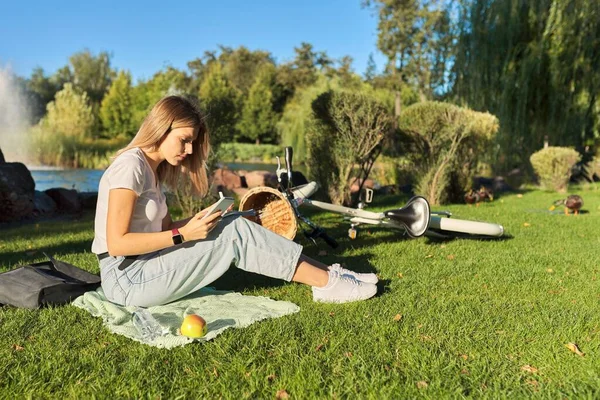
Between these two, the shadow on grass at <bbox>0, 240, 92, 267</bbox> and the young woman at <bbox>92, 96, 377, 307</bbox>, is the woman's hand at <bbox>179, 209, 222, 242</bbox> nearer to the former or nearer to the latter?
the young woman at <bbox>92, 96, 377, 307</bbox>

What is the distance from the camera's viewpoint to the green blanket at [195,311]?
2775 mm

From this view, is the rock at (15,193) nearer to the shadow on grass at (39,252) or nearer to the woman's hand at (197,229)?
the shadow on grass at (39,252)

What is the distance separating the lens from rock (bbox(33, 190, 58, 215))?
28.2 ft

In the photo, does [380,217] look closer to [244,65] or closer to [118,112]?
[118,112]

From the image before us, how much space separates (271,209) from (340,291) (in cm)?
164

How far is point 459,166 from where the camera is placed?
34.5ft

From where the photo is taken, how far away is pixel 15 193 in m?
8.09

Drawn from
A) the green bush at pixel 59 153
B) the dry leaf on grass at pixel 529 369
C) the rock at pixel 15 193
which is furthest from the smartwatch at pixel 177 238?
the green bush at pixel 59 153

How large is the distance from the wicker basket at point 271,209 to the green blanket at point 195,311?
1088 mm

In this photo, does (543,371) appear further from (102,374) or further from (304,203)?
(304,203)

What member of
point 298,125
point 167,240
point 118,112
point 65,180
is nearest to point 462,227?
point 167,240

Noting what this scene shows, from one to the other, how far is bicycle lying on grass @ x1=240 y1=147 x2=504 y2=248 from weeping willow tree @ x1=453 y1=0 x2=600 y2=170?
1114 cm

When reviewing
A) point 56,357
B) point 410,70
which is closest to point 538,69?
point 56,357


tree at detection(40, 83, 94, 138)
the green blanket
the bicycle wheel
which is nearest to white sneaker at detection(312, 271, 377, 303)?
the green blanket
